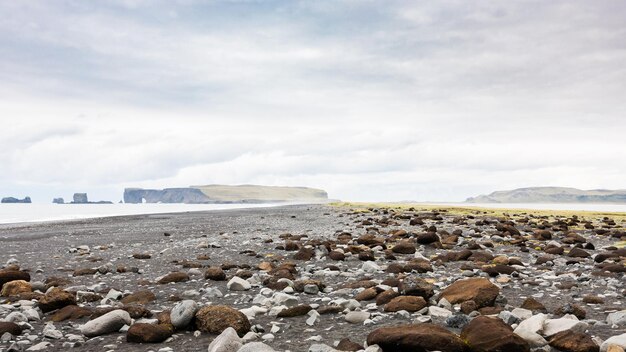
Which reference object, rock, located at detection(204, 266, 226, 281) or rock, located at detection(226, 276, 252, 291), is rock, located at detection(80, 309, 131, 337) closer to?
rock, located at detection(226, 276, 252, 291)

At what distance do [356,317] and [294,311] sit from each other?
92 cm

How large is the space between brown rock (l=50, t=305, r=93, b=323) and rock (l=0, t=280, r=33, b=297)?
2.09 metres

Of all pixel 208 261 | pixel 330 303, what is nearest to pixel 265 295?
pixel 330 303

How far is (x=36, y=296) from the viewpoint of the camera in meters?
8.29

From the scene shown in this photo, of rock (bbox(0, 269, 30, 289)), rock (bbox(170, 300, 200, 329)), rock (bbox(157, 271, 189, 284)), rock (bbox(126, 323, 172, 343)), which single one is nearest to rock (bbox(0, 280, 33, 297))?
rock (bbox(0, 269, 30, 289))

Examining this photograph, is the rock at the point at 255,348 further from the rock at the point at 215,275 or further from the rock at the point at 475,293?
the rock at the point at 215,275

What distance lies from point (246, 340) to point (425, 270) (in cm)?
546

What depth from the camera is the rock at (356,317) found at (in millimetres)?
6312

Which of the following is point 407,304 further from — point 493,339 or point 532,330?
point 493,339

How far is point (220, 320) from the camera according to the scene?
19.7 feet

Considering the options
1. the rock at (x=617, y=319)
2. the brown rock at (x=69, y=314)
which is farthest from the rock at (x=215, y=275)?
the rock at (x=617, y=319)

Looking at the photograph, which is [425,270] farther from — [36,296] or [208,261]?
[36,296]

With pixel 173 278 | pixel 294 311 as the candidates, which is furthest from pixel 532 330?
pixel 173 278

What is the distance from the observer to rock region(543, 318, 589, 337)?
17.0ft
